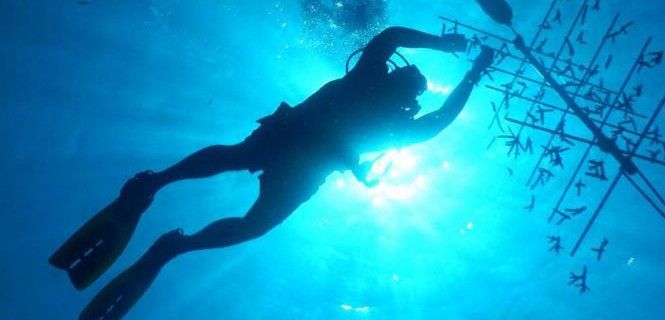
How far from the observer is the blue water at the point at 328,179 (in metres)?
15.2

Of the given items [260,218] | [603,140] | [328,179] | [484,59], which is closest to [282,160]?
[260,218]

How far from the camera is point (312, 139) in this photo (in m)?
4.63

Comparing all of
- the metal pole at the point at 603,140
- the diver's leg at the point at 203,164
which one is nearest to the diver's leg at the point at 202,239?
the diver's leg at the point at 203,164

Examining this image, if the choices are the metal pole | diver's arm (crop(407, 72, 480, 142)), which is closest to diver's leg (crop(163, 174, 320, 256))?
diver's arm (crop(407, 72, 480, 142))

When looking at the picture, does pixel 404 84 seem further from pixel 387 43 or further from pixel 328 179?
pixel 328 179

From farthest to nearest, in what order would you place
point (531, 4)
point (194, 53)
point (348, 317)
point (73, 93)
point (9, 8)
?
point (348, 317) < point (73, 93) < point (9, 8) < point (194, 53) < point (531, 4)

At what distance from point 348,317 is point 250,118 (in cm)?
2056

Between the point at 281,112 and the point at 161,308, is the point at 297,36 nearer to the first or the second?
the point at 281,112

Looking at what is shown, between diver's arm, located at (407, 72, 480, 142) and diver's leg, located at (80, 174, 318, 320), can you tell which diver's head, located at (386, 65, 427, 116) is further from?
diver's leg, located at (80, 174, 318, 320)

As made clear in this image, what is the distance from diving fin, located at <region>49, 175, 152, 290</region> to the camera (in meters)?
4.18

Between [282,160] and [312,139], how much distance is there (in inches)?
14.6

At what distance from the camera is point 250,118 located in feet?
61.1

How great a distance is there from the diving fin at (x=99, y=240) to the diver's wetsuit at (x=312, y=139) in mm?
324

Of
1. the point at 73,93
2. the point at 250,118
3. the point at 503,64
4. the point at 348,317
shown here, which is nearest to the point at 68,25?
the point at 73,93
